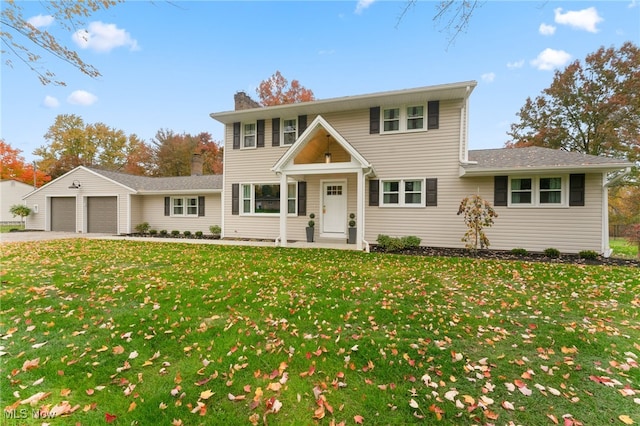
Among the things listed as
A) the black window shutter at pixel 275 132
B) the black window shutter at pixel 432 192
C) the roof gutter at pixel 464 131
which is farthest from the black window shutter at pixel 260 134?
the roof gutter at pixel 464 131

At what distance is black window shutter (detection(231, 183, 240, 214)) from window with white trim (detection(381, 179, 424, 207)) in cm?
668

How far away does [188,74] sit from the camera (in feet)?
45.4

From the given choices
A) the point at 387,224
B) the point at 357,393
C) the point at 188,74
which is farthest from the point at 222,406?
the point at 188,74

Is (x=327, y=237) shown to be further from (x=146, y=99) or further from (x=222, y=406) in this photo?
(x=146, y=99)

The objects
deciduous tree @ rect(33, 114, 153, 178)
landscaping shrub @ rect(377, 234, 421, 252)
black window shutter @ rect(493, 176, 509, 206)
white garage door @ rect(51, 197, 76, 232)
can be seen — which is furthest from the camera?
deciduous tree @ rect(33, 114, 153, 178)

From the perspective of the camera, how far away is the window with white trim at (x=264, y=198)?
12641 millimetres

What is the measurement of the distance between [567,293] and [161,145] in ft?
109

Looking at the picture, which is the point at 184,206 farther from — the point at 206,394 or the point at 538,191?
the point at 538,191

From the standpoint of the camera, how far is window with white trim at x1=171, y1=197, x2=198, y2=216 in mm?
15648

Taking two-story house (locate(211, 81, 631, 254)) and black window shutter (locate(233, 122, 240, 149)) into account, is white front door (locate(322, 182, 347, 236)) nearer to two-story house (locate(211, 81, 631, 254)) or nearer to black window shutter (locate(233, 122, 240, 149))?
two-story house (locate(211, 81, 631, 254))

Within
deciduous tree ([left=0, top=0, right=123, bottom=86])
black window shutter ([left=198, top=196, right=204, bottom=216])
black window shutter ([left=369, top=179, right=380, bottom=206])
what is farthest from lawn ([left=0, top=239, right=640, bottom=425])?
black window shutter ([left=198, top=196, right=204, bottom=216])

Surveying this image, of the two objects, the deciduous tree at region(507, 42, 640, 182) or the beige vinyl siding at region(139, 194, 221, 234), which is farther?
the deciduous tree at region(507, 42, 640, 182)

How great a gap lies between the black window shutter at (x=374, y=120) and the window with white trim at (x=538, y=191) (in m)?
5.21

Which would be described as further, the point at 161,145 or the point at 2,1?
the point at 161,145
